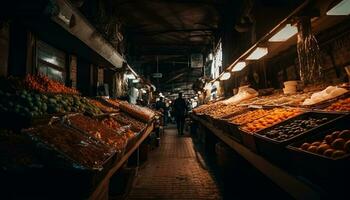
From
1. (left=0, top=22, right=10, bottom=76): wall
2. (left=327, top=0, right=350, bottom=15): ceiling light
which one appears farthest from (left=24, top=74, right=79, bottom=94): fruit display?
(left=327, top=0, right=350, bottom=15): ceiling light

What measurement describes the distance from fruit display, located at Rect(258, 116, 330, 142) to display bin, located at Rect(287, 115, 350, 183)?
20cm

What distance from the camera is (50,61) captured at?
288 inches

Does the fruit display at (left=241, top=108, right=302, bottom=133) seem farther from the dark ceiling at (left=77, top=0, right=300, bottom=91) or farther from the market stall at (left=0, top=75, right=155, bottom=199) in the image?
the dark ceiling at (left=77, top=0, right=300, bottom=91)

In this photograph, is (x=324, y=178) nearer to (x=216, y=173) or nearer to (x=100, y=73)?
(x=216, y=173)

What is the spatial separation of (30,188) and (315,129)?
2.74 meters

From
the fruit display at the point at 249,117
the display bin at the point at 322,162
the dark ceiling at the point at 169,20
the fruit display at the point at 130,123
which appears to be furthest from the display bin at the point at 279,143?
the dark ceiling at the point at 169,20

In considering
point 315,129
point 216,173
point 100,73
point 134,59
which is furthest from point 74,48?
point 134,59

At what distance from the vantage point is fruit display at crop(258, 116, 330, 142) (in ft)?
10.0

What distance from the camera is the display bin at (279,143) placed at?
2.77 metres

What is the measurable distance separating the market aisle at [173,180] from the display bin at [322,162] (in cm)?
285

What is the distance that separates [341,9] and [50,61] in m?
6.66

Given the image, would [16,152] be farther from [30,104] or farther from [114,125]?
[114,125]

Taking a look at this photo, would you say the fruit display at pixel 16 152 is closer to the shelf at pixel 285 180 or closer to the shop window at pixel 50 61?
the shelf at pixel 285 180

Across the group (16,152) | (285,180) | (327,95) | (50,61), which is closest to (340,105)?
(327,95)
